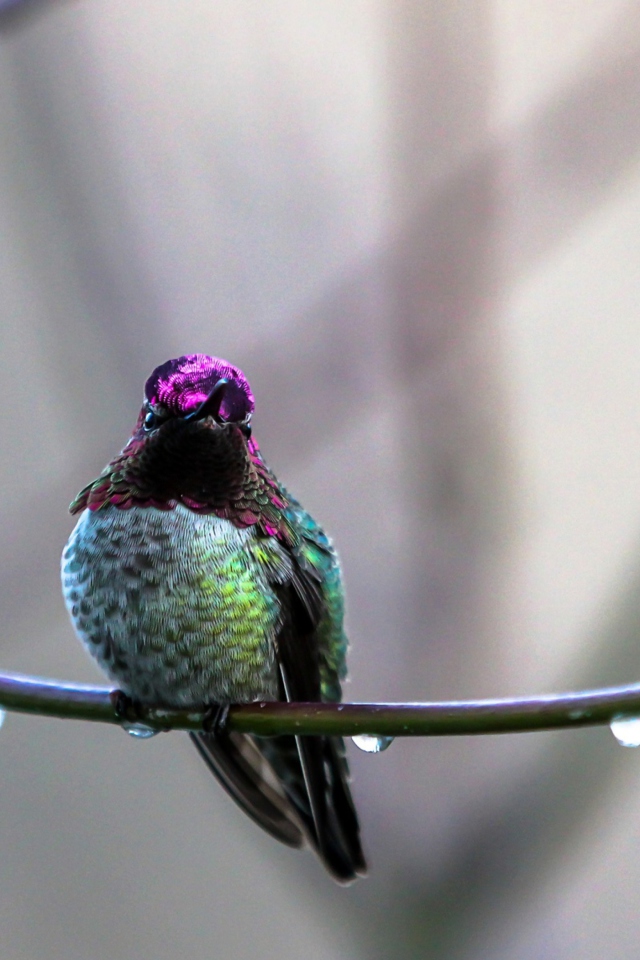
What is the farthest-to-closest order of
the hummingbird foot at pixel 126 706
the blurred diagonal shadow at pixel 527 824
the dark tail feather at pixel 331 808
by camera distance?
1. the dark tail feather at pixel 331 808
2. the hummingbird foot at pixel 126 706
3. the blurred diagonal shadow at pixel 527 824

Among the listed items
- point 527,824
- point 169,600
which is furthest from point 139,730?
point 527,824

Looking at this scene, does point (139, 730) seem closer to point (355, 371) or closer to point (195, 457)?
point (195, 457)

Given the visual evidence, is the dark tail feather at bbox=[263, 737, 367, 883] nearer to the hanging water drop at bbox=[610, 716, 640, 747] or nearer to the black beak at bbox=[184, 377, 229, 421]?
the black beak at bbox=[184, 377, 229, 421]

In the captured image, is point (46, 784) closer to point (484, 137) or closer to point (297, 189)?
point (297, 189)

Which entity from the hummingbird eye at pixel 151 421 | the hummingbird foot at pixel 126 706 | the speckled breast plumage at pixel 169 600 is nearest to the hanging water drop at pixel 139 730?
the hummingbird foot at pixel 126 706

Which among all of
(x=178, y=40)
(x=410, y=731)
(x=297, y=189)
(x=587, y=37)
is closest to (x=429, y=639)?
(x=410, y=731)

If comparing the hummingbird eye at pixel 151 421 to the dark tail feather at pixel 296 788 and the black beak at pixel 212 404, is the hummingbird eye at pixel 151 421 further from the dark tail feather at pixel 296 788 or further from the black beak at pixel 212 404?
the dark tail feather at pixel 296 788
